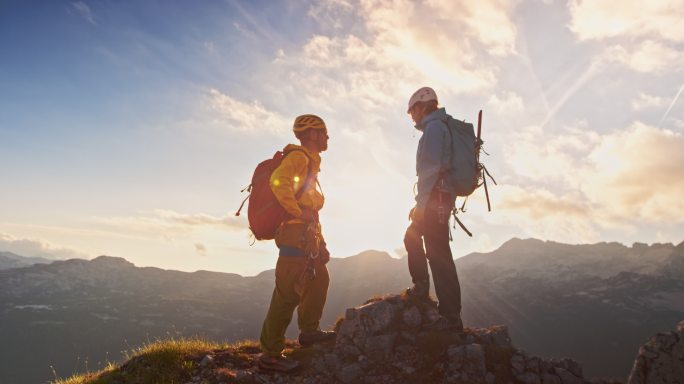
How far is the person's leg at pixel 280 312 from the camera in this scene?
26.7 feet

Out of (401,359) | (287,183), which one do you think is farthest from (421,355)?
(287,183)

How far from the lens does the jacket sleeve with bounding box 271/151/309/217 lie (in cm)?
804

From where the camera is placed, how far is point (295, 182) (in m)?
8.44

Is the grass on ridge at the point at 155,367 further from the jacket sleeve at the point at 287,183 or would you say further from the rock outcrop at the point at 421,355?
the jacket sleeve at the point at 287,183

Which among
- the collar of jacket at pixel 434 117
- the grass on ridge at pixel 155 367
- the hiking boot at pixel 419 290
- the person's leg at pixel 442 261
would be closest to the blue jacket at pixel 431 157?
the collar of jacket at pixel 434 117

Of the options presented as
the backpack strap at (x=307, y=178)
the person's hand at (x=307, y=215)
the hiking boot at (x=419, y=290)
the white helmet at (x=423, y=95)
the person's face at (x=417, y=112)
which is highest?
the white helmet at (x=423, y=95)

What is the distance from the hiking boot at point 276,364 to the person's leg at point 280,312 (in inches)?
4.0

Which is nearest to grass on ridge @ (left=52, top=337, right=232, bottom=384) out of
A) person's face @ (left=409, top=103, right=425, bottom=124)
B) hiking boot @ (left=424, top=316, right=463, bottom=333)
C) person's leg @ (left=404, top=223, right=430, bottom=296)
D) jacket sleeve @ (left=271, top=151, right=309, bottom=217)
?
jacket sleeve @ (left=271, top=151, right=309, bottom=217)

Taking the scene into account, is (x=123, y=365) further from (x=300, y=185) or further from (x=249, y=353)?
(x=300, y=185)

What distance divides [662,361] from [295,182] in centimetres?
785

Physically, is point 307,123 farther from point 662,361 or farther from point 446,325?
point 662,361

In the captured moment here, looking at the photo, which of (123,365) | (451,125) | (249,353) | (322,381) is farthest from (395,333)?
(123,365)

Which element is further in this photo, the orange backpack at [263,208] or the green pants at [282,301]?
the orange backpack at [263,208]

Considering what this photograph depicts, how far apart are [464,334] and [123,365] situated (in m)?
7.27
